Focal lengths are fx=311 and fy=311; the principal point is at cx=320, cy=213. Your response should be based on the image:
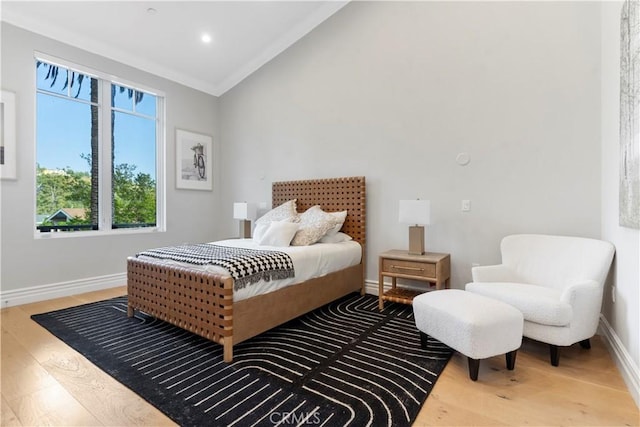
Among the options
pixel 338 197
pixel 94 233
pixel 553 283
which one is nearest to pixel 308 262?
pixel 338 197

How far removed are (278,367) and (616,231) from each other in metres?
2.52

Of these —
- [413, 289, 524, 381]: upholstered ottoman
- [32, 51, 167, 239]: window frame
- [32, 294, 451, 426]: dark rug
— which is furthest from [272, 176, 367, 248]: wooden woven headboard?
[32, 51, 167, 239]: window frame

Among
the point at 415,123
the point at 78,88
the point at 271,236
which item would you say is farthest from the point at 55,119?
the point at 415,123

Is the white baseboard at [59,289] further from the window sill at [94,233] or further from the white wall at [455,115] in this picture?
the white wall at [455,115]

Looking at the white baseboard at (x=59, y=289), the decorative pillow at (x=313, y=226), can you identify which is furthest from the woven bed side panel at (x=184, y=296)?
the white baseboard at (x=59, y=289)

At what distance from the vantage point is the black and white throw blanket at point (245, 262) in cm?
223

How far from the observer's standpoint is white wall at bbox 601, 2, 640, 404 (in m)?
1.78

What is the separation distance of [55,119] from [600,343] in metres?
5.83

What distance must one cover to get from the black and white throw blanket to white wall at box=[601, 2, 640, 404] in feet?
7.29

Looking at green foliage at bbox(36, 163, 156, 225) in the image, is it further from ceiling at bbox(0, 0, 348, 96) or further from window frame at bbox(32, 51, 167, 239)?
ceiling at bbox(0, 0, 348, 96)

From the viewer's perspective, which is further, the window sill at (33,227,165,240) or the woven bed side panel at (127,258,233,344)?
the window sill at (33,227,165,240)

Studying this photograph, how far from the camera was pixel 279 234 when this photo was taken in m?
3.25

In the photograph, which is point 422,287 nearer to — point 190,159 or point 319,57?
point 319,57

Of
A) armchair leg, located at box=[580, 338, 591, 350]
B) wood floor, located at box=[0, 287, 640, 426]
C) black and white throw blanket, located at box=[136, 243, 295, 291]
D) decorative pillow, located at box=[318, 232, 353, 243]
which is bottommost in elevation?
wood floor, located at box=[0, 287, 640, 426]
